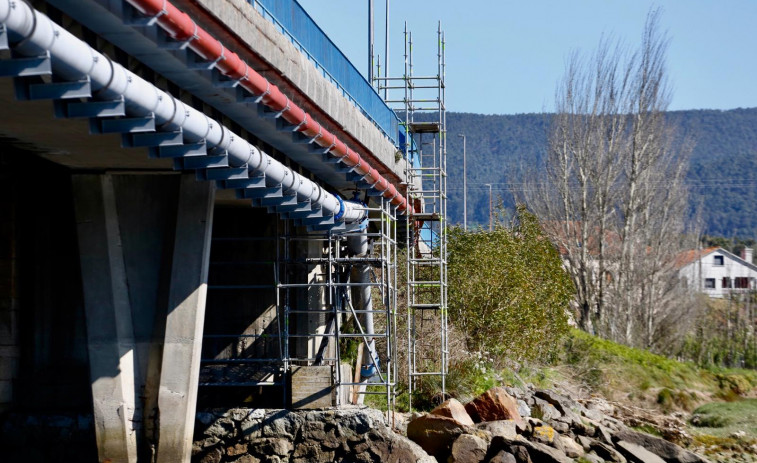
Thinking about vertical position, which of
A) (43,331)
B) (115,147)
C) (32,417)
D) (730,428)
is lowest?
(730,428)

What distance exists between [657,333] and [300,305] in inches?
1202

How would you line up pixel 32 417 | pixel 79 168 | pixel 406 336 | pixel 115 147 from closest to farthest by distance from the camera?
1. pixel 115 147
2. pixel 79 168
3. pixel 32 417
4. pixel 406 336

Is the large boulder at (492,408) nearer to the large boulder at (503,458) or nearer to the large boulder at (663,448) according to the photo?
the large boulder at (503,458)

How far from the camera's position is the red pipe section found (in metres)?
9.96

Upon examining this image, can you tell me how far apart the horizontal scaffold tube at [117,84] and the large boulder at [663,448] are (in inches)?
383

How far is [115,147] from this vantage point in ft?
43.8

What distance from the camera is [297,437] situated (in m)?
16.6

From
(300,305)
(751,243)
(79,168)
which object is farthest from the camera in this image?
(751,243)

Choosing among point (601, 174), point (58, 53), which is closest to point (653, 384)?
point (601, 174)

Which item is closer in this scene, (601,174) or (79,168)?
(79,168)

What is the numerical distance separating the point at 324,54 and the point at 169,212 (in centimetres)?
343

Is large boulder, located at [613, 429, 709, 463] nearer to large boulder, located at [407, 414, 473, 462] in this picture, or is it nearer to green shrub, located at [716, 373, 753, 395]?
large boulder, located at [407, 414, 473, 462]

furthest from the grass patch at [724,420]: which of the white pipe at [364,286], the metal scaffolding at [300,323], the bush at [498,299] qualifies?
the metal scaffolding at [300,323]

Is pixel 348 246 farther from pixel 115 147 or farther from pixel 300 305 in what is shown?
pixel 115 147
